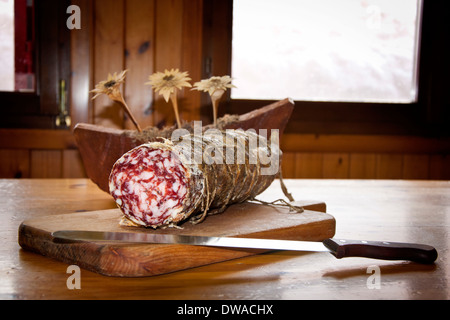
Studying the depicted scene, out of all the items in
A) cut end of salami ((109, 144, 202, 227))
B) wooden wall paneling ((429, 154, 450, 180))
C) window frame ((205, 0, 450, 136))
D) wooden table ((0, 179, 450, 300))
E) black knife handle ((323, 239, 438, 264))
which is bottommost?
wooden wall paneling ((429, 154, 450, 180))

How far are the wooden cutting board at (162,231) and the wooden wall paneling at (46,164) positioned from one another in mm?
1886

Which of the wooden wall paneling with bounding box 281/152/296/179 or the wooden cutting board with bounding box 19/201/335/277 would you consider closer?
the wooden cutting board with bounding box 19/201/335/277

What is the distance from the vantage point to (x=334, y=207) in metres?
1.04

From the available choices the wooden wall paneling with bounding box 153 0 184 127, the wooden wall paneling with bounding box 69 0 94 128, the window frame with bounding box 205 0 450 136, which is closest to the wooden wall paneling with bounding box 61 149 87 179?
the wooden wall paneling with bounding box 69 0 94 128

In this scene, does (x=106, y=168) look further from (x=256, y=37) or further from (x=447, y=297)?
(x=256, y=37)

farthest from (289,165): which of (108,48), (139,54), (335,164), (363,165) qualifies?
(108,48)

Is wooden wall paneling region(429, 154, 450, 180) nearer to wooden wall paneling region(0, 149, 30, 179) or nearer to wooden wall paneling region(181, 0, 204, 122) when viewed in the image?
wooden wall paneling region(181, 0, 204, 122)

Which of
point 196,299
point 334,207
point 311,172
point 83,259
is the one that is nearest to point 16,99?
point 311,172

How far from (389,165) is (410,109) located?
333 mm

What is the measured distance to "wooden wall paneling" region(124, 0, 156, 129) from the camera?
7.91ft

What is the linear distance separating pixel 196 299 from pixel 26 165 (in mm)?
2267

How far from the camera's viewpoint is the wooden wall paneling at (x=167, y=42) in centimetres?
243

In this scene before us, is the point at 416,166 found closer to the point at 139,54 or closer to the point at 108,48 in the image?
the point at 139,54

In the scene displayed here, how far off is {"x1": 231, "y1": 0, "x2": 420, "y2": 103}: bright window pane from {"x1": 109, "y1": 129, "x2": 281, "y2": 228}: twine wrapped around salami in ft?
5.97
